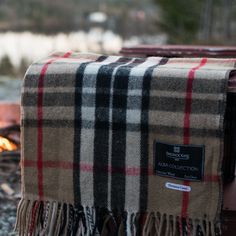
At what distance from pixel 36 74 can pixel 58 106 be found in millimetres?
152

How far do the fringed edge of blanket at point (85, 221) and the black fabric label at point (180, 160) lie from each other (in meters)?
0.17

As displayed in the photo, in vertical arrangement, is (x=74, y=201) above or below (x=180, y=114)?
below

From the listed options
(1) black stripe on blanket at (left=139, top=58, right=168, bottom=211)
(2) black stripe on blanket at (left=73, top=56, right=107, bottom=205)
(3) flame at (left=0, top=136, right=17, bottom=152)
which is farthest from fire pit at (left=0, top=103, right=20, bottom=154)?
(1) black stripe on blanket at (left=139, top=58, right=168, bottom=211)

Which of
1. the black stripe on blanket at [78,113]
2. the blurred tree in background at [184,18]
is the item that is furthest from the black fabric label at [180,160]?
the blurred tree in background at [184,18]

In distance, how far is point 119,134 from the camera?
1.78 metres

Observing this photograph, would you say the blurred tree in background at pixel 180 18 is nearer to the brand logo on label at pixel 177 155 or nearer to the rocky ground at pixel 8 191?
the rocky ground at pixel 8 191

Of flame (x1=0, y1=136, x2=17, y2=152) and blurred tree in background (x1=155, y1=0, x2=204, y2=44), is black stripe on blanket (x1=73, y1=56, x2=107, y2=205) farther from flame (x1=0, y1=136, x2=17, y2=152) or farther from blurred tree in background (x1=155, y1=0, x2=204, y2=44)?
blurred tree in background (x1=155, y1=0, x2=204, y2=44)

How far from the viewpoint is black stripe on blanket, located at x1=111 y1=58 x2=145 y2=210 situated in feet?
5.80

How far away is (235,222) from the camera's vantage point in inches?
74.0

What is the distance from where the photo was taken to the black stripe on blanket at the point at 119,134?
1.77 meters

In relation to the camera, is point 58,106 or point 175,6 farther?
point 175,6

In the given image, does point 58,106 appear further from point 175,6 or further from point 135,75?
point 175,6

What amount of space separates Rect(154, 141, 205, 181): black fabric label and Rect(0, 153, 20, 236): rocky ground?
61.9 inches

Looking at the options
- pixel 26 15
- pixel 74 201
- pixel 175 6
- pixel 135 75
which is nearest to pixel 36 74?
pixel 135 75
